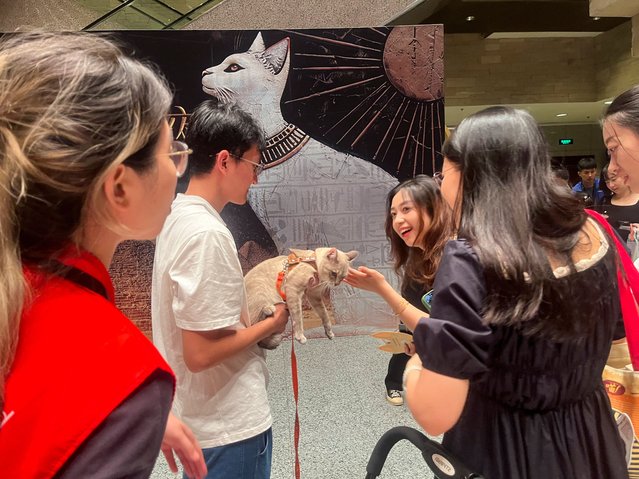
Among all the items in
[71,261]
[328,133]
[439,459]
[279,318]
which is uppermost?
[328,133]

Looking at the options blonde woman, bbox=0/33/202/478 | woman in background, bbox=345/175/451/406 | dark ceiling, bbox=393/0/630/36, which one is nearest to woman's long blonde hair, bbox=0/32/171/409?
blonde woman, bbox=0/33/202/478

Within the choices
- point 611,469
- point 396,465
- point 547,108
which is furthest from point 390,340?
point 547,108

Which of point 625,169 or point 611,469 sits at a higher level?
point 625,169

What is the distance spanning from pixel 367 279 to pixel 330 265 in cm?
13

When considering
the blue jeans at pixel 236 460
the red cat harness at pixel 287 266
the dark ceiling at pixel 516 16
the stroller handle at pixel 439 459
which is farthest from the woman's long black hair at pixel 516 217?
the dark ceiling at pixel 516 16

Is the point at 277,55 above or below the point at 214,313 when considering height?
above

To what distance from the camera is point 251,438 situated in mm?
1283

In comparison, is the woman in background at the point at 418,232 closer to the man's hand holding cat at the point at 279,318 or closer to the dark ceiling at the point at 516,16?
the man's hand holding cat at the point at 279,318

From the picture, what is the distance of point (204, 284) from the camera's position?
45.7 inches

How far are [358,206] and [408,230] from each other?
1.67 metres

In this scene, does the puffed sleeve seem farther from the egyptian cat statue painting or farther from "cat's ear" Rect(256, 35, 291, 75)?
→ "cat's ear" Rect(256, 35, 291, 75)

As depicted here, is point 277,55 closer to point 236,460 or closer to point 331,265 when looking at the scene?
point 331,265

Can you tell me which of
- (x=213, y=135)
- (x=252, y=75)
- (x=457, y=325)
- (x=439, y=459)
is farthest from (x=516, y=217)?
(x=252, y=75)

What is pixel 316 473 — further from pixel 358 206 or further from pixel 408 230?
pixel 358 206
